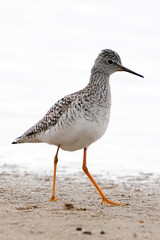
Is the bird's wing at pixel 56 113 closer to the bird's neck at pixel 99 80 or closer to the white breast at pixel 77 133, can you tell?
the white breast at pixel 77 133

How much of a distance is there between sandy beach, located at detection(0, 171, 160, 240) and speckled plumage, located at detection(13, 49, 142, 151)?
1009 mm

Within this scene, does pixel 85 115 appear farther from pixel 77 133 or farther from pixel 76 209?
pixel 76 209

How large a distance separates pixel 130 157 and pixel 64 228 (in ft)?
26.7

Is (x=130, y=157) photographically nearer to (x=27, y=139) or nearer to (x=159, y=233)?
(x=27, y=139)

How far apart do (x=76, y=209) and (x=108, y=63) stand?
2760mm

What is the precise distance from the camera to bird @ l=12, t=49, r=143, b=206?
22.9 feet

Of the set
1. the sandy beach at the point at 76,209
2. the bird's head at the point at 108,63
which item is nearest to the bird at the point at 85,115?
the bird's head at the point at 108,63

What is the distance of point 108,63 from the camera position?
25.5 feet

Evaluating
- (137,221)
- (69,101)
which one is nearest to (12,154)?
(69,101)

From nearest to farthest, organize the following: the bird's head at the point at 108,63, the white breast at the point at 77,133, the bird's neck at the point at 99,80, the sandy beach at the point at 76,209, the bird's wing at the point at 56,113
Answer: the sandy beach at the point at 76,209 → the white breast at the point at 77,133 → the bird's wing at the point at 56,113 → the bird's neck at the point at 99,80 → the bird's head at the point at 108,63

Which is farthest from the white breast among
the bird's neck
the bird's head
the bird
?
the bird's head

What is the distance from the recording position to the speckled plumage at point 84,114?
697cm

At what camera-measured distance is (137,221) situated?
18.5 feet

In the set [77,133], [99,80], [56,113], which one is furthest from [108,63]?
[77,133]
